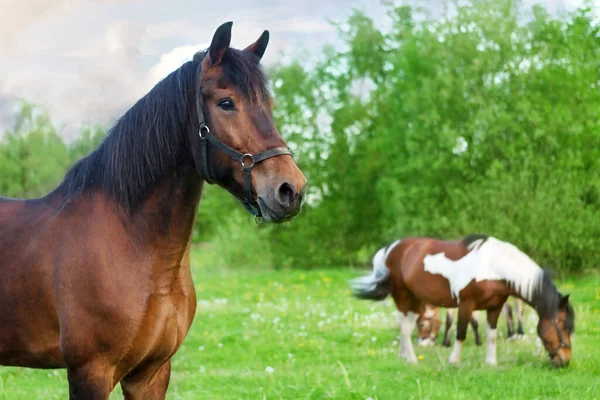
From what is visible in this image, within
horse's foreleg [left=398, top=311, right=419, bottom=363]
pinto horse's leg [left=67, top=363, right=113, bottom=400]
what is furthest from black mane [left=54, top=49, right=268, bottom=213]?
horse's foreleg [left=398, top=311, right=419, bottom=363]

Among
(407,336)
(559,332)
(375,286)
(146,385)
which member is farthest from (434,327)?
(146,385)

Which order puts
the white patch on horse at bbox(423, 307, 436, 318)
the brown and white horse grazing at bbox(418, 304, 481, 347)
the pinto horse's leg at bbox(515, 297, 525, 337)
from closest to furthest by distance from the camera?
the brown and white horse grazing at bbox(418, 304, 481, 347)
the white patch on horse at bbox(423, 307, 436, 318)
the pinto horse's leg at bbox(515, 297, 525, 337)

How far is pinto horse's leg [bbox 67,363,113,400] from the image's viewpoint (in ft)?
11.2

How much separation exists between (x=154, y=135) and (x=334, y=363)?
16.5ft

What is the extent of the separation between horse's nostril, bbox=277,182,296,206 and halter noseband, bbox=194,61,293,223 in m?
0.17

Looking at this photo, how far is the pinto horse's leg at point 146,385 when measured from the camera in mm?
3746

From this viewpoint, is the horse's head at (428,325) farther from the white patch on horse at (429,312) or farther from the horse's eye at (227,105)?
the horse's eye at (227,105)

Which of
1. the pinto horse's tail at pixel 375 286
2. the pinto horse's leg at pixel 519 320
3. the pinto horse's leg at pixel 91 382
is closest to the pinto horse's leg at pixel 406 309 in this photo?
the pinto horse's tail at pixel 375 286

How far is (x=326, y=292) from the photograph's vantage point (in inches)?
624

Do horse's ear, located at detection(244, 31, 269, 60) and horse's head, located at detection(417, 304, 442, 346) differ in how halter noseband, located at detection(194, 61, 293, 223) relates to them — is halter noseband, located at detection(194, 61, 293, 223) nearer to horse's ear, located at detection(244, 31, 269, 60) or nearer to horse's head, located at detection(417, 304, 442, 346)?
horse's ear, located at detection(244, 31, 269, 60)

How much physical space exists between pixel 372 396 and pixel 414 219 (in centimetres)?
1614

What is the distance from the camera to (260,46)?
12.3 ft

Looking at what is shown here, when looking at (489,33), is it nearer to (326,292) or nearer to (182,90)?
(326,292)

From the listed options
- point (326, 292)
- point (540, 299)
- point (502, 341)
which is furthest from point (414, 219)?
point (540, 299)
